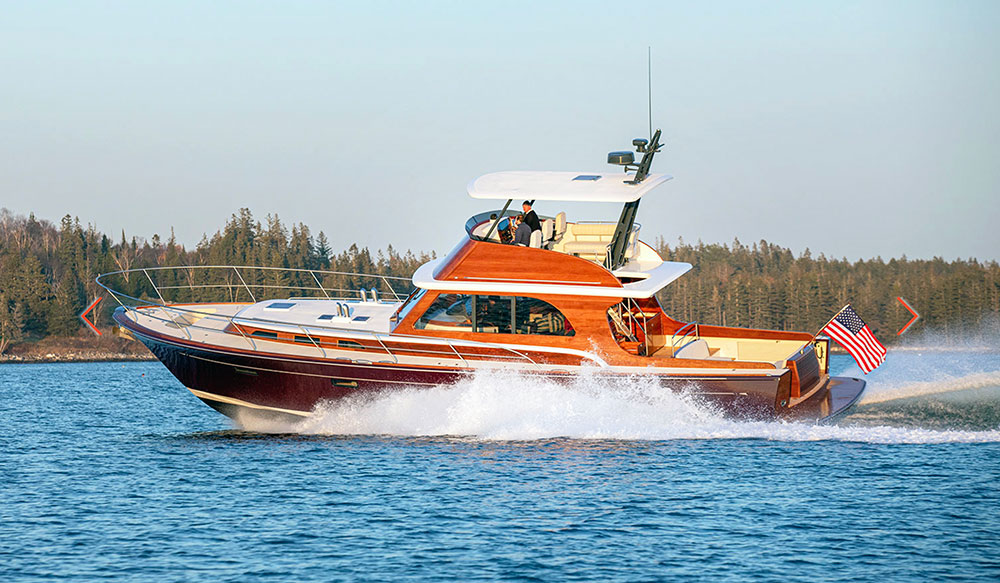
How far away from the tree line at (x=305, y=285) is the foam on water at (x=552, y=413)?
78063mm

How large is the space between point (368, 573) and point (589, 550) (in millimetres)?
2638

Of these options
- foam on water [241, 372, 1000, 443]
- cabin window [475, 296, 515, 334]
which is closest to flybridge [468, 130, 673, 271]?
cabin window [475, 296, 515, 334]

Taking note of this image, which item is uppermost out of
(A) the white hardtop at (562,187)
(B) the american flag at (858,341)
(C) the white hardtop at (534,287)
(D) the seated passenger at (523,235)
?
(A) the white hardtop at (562,187)

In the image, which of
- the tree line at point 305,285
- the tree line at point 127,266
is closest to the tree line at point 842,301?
the tree line at point 305,285

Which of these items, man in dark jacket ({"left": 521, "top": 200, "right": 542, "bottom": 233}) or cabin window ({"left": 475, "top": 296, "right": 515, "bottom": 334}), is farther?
man in dark jacket ({"left": 521, "top": 200, "right": 542, "bottom": 233})

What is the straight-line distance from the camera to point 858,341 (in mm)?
20312

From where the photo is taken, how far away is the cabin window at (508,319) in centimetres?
1800

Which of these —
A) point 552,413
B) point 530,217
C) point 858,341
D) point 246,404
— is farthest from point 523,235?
point 858,341

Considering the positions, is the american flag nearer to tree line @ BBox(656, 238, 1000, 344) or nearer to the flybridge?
the flybridge

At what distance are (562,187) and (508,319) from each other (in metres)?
2.65

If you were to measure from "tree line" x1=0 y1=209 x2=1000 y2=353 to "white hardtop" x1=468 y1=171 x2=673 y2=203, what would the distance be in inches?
3045

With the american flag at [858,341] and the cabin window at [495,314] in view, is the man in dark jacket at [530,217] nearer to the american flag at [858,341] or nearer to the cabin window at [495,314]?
the cabin window at [495,314]

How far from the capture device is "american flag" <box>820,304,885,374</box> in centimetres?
2019

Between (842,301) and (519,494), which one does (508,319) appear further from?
(842,301)
